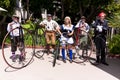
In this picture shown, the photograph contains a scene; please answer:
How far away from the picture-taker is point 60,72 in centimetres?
1096

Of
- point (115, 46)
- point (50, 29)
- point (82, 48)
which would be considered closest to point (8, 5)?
point (50, 29)

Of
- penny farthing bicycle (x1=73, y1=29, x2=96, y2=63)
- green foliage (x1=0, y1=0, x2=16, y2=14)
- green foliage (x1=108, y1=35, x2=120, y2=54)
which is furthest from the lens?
green foliage (x1=0, y1=0, x2=16, y2=14)

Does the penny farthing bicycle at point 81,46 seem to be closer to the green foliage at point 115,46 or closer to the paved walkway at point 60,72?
the paved walkway at point 60,72

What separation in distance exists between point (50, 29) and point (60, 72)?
9.00 feet

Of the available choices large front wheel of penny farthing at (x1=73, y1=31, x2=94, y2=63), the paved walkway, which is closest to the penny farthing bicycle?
large front wheel of penny farthing at (x1=73, y1=31, x2=94, y2=63)

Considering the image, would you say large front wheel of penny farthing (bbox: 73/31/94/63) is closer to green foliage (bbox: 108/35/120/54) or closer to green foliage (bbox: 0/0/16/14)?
green foliage (bbox: 108/35/120/54)

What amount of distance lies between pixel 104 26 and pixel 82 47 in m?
1.58

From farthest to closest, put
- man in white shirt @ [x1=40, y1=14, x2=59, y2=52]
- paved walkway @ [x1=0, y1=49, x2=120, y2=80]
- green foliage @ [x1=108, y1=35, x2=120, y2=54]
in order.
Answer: green foliage @ [x1=108, y1=35, x2=120, y2=54] → man in white shirt @ [x1=40, y1=14, x2=59, y2=52] → paved walkway @ [x1=0, y1=49, x2=120, y2=80]

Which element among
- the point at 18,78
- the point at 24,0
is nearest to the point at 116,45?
the point at 18,78

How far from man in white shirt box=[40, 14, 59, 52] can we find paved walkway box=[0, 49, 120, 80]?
96 centimetres

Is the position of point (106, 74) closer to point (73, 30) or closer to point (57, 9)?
point (73, 30)

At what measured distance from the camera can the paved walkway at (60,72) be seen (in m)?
10.2

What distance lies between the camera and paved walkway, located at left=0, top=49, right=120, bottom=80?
10.2m

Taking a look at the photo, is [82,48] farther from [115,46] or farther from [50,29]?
[115,46]
